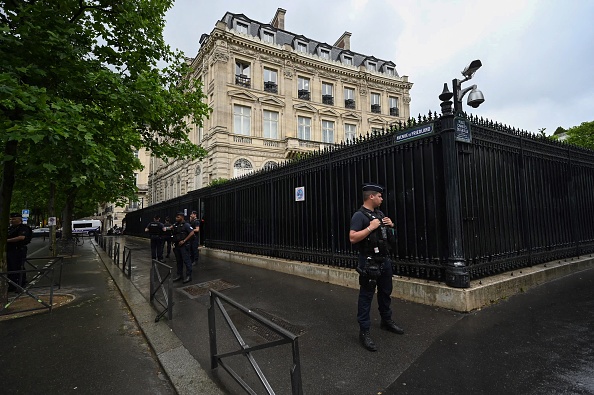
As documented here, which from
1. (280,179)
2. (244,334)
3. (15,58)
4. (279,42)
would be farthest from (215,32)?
(244,334)

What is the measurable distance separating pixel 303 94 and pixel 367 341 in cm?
2682

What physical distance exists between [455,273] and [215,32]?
2462 cm

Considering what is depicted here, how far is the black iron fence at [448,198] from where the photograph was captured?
184 inches

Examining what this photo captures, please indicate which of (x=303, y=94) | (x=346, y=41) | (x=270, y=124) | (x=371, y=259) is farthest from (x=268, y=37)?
(x=371, y=259)

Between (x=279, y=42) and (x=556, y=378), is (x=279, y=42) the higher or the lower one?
the higher one

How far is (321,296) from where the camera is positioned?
543 centimetres

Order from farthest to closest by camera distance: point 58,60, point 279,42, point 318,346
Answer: point 279,42 → point 58,60 → point 318,346

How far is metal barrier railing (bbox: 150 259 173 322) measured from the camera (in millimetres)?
4578

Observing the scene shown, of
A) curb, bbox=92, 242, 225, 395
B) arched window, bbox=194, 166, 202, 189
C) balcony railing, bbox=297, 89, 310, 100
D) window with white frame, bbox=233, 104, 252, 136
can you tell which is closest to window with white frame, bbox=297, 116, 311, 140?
balcony railing, bbox=297, 89, 310, 100

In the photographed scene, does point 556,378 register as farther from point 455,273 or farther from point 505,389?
point 455,273

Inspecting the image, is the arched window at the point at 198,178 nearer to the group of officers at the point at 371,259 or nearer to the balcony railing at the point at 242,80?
the balcony railing at the point at 242,80

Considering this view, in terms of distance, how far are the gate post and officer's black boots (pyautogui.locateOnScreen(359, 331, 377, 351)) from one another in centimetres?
186

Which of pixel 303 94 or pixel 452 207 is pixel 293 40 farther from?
pixel 452 207

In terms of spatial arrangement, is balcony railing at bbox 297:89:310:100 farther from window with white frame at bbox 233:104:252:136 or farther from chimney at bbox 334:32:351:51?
chimney at bbox 334:32:351:51
